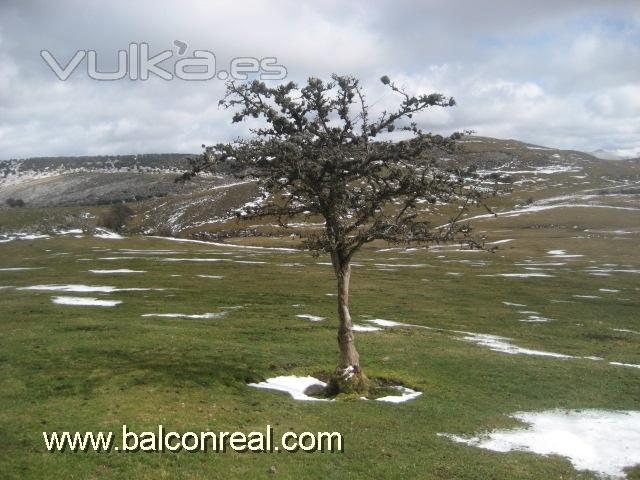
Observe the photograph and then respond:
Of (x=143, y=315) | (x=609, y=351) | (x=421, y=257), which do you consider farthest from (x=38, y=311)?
(x=421, y=257)

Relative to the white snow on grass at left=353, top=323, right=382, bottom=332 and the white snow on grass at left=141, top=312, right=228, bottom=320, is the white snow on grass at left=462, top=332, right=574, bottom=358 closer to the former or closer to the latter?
the white snow on grass at left=353, top=323, right=382, bottom=332

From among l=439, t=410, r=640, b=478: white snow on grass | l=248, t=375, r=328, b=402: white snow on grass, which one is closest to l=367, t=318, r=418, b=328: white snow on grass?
l=248, t=375, r=328, b=402: white snow on grass

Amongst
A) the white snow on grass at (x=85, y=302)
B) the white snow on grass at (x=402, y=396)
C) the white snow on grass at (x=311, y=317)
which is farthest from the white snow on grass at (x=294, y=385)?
the white snow on grass at (x=85, y=302)

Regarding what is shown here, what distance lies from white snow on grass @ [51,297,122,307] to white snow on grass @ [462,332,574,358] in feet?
85.1

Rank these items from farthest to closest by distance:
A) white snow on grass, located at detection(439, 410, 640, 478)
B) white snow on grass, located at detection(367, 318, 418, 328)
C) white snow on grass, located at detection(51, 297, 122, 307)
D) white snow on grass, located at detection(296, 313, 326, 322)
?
white snow on grass, located at detection(51, 297, 122, 307)
white snow on grass, located at detection(296, 313, 326, 322)
white snow on grass, located at detection(367, 318, 418, 328)
white snow on grass, located at detection(439, 410, 640, 478)

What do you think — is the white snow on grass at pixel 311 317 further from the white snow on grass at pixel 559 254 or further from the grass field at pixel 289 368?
the white snow on grass at pixel 559 254

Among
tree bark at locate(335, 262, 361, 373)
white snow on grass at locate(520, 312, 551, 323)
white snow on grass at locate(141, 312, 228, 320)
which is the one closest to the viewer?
tree bark at locate(335, 262, 361, 373)

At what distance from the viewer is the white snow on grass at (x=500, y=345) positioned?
32906 mm

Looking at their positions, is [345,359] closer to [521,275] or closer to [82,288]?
[82,288]

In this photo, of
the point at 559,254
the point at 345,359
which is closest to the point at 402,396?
the point at 345,359

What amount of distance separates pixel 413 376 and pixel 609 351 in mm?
15658

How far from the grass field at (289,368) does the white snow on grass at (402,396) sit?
57cm

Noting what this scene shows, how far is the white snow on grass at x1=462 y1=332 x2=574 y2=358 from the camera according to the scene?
32906 millimetres

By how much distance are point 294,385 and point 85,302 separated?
2549 cm
